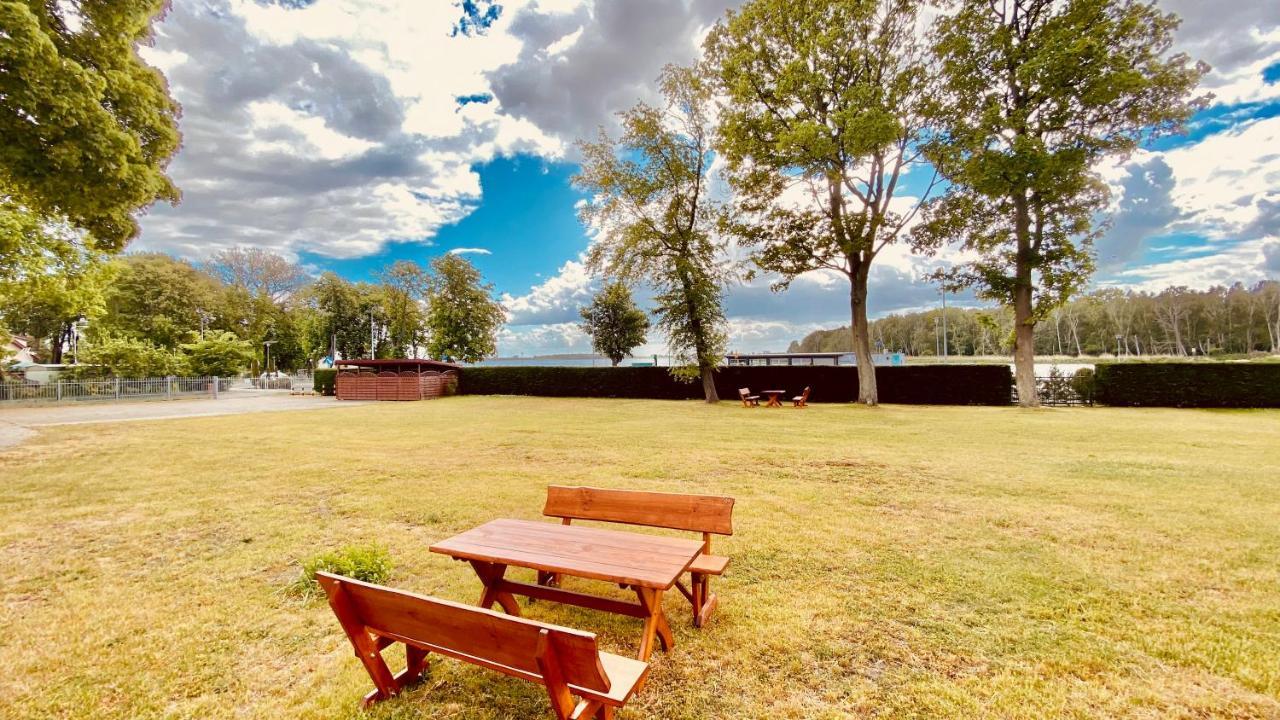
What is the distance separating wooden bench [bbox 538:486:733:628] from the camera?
3.52 meters

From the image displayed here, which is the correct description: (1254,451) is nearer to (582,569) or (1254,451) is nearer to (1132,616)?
(1132,616)

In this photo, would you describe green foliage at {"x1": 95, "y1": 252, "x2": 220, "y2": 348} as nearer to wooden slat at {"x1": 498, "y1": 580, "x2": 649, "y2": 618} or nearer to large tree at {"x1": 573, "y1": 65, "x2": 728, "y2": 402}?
large tree at {"x1": 573, "y1": 65, "x2": 728, "y2": 402}

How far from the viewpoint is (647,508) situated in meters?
3.93

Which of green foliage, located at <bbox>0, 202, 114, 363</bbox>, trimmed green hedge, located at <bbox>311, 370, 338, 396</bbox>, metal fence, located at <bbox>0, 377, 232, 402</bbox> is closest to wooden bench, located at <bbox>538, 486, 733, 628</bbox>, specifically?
green foliage, located at <bbox>0, 202, 114, 363</bbox>

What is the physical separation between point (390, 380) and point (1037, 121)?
32677 millimetres

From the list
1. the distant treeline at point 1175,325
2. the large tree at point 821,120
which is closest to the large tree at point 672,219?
the large tree at point 821,120

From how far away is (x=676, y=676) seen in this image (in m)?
2.93

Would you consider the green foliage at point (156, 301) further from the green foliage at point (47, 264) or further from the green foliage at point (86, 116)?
the green foliage at point (86, 116)

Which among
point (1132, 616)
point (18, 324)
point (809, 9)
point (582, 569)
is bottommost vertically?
point (1132, 616)

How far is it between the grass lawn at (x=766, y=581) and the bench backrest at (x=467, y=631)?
0.73 m

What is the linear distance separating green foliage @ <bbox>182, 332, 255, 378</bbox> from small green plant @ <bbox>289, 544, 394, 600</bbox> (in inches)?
1542

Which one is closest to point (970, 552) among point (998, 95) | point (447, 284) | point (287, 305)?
point (998, 95)

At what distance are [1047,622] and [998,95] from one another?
21684 mm

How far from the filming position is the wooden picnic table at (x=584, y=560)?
2842mm
